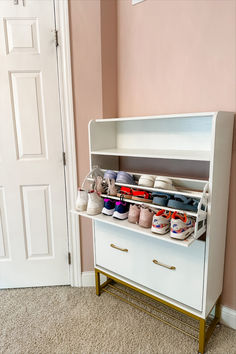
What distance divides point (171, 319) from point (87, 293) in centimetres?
69

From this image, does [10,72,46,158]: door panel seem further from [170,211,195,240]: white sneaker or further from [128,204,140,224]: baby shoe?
[170,211,195,240]: white sneaker

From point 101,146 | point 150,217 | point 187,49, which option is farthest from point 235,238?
point 187,49

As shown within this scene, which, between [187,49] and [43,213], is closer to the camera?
[187,49]

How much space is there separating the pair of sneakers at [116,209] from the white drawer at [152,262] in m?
0.15

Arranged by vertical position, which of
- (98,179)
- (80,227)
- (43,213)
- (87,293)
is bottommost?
(87,293)

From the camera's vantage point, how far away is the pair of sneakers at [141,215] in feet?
4.77

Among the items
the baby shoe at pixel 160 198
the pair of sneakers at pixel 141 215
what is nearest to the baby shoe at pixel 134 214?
the pair of sneakers at pixel 141 215

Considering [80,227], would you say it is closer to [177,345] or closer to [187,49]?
[177,345]

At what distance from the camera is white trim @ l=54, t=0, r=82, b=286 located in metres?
Result: 1.74

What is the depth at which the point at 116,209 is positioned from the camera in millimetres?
1597

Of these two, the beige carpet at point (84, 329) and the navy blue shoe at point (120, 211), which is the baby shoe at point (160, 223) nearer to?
the navy blue shoe at point (120, 211)

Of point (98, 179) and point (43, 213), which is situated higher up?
point (98, 179)

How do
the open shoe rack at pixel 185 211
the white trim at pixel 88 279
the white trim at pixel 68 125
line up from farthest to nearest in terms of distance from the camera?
1. the white trim at pixel 88 279
2. the white trim at pixel 68 125
3. the open shoe rack at pixel 185 211

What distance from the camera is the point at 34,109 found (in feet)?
6.08
